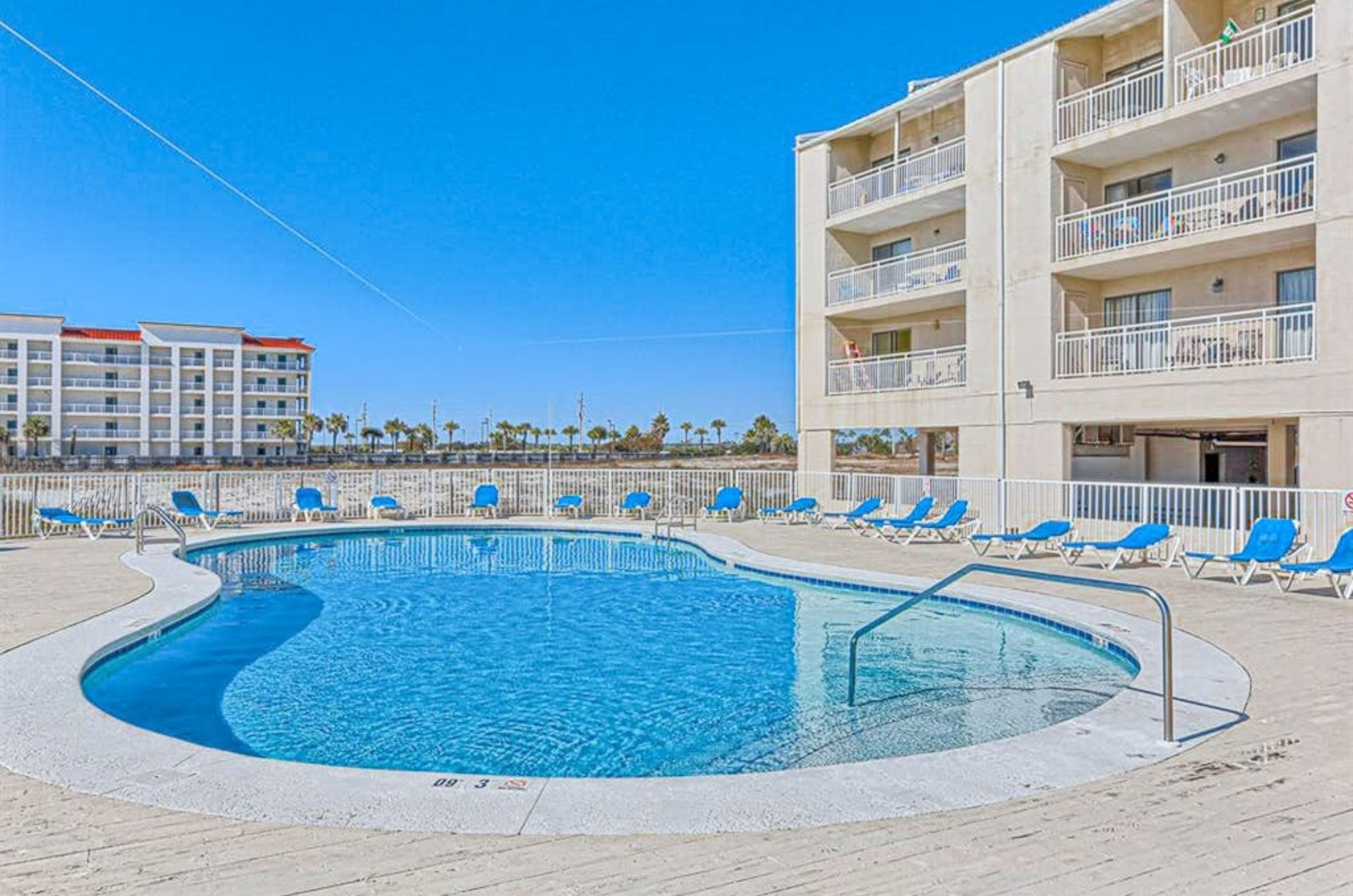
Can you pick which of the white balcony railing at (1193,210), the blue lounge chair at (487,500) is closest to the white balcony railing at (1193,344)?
the white balcony railing at (1193,210)

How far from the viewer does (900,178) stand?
2167cm

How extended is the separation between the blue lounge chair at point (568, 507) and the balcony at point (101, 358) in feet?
193

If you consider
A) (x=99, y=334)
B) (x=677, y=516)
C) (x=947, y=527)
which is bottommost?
(x=677, y=516)

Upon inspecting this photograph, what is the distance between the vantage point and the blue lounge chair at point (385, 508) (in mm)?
20188

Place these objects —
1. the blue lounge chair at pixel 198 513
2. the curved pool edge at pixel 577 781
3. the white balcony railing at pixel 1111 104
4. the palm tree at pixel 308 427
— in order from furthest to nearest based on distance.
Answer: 1. the palm tree at pixel 308 427
2. the blue lounge chair at pixel 198 513
3. the white balcony railing at pixel 1111 104
4. the curved pool edge at pixel 577 781

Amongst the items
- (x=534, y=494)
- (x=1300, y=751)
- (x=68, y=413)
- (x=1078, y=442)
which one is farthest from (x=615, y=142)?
(x=68, y=413)

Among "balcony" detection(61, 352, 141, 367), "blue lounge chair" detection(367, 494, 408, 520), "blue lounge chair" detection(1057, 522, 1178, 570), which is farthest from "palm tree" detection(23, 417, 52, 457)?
"blue lounge chair" detection(1057, 522, 1178, 570)

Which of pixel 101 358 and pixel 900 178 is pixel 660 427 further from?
pixel 900 178

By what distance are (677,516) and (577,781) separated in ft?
55.1

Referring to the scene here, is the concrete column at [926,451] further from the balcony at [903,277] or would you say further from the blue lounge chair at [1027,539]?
the blue lounge chair at [1027,539]

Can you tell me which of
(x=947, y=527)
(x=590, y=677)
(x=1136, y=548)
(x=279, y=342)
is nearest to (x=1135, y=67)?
(x=947, y=527)

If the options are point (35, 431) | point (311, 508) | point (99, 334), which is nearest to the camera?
point (311, 508)

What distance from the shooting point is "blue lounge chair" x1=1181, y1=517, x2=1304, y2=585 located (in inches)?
415

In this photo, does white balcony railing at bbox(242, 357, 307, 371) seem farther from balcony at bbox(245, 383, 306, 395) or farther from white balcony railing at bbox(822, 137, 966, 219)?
white balcony railing at bbox(822, 137, 966, 219)
